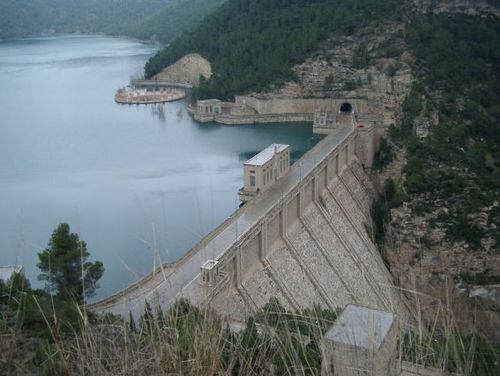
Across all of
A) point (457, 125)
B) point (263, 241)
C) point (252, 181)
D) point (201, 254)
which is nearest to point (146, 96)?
point (457, 125)

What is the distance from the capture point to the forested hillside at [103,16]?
78688 mm

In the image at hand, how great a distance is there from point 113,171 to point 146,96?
53.7ft

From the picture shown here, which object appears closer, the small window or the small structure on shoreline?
the small window

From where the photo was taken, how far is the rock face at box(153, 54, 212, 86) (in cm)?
3894

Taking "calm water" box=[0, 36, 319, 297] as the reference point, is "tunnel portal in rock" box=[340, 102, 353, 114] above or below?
above

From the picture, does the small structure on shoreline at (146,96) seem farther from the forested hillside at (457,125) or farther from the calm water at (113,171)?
the forested hillside at (457,125)

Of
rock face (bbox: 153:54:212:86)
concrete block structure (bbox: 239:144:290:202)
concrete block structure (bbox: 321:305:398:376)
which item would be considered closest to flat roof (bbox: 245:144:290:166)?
concrete block structure (bbox: 239:144:290:202)

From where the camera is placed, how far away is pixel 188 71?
40875mm

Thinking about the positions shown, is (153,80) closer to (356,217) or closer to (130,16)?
(356,217)

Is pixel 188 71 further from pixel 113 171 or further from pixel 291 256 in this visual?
pixel 291 256

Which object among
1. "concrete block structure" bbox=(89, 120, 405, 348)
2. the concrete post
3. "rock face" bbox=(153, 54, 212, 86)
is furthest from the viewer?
"rock face" bbox=(153, 54, 212, 86)

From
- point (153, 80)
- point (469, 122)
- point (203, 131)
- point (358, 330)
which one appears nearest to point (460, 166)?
point (469, 122)

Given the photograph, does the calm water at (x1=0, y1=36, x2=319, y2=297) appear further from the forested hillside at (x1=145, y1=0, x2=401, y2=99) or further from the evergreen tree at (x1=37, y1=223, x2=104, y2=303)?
the forested hillside at (x1=145, y1=0, x2=401, y2=99)

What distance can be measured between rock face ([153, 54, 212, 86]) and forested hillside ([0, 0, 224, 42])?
100 feet
